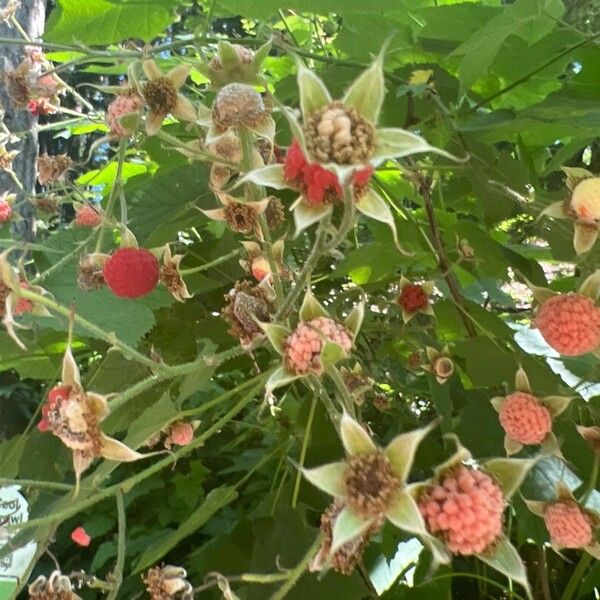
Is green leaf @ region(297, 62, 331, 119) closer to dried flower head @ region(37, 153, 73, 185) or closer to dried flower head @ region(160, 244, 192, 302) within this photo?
dried flower head @ region(160, 244, 192, 302)

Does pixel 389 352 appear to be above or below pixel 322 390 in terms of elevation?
below

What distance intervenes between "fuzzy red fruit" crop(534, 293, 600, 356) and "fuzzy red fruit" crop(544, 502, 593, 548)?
82 mm

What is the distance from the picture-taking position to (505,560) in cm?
36

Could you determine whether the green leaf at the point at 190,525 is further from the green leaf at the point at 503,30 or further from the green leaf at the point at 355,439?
the green leaf at the point at 503,30

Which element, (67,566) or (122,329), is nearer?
(122,329)

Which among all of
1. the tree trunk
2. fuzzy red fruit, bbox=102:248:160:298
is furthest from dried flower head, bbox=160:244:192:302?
the tree trunk

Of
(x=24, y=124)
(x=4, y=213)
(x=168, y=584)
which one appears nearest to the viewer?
(x=168, y=584)

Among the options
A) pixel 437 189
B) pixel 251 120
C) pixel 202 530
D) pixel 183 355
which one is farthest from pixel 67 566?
pixel 251 120

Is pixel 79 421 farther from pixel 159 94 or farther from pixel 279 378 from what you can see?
pixel 159 94

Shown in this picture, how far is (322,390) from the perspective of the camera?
0.40 m

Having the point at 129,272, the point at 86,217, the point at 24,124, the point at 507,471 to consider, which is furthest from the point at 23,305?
the point at 24,124

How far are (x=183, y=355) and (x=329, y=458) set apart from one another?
0.49ft

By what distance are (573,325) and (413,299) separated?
0.18m

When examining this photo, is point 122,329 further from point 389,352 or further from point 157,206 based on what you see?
point 389,352
